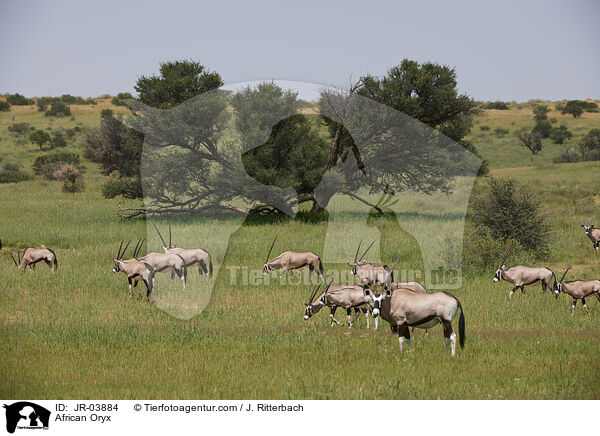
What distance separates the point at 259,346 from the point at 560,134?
3324 inches

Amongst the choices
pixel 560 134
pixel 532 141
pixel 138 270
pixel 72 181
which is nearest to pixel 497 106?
pixel 560 134

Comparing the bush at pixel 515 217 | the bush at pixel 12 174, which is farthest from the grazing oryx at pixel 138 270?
the bush at pixel 12 174

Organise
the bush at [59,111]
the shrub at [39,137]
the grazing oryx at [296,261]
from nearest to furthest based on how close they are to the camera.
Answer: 1. the grazing oryx at [296,261]
2. the shrub at [39,137]
3. the bush at [59,111]

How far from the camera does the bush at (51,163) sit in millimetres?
63322

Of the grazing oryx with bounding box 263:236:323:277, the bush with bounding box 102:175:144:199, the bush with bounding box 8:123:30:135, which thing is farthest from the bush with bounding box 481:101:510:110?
the grazing oryx with bounding box 263:236:323:277

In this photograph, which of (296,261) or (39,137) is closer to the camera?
(296,261)

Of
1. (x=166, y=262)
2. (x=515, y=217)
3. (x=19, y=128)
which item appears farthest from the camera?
(x=19, y=128)

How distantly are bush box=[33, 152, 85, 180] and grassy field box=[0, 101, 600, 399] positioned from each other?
44.3m

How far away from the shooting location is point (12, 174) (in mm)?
61531

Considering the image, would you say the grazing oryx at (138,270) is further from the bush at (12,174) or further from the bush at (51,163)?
the bush at (51,163)

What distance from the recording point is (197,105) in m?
31.7

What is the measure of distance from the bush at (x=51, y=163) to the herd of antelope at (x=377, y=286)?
4661cm

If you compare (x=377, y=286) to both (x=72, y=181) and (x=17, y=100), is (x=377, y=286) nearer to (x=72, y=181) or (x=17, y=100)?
(x=72, y=181)
